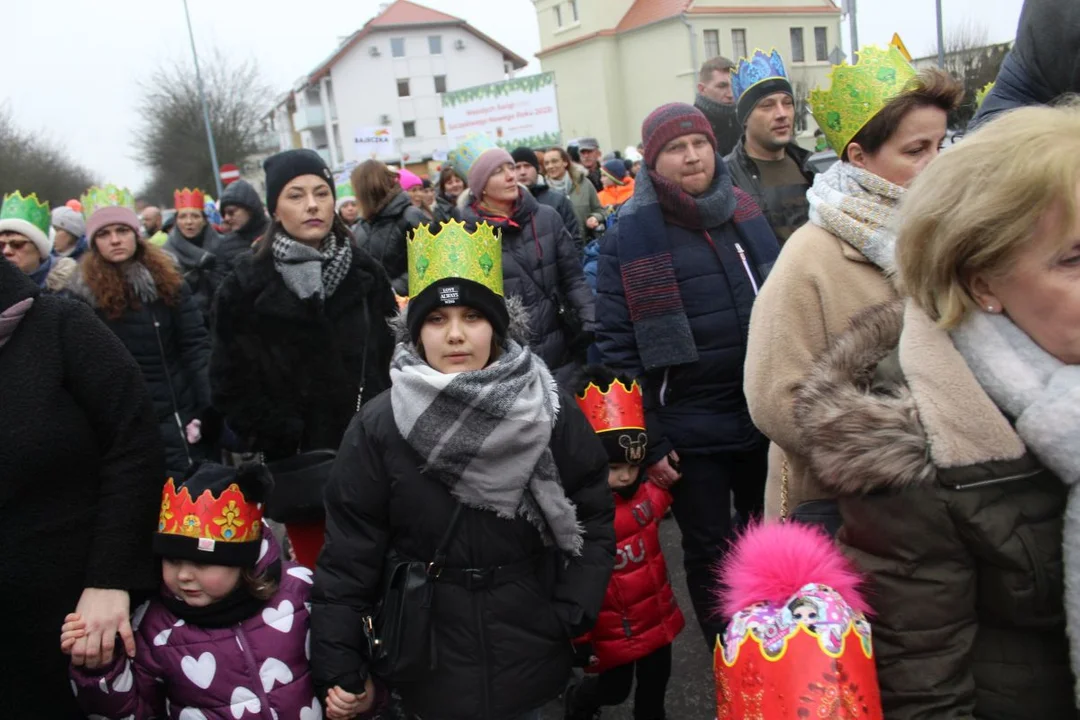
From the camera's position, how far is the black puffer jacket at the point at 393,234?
237 inches

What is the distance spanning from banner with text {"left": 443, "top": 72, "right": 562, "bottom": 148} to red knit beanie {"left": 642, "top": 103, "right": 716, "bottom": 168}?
19.0m

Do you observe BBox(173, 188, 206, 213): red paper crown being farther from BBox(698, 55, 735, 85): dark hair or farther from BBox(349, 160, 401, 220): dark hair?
BBox(698, 55, 735, 85): dark hair

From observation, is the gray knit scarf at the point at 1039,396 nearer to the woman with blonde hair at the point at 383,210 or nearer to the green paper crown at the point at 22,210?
the woman with blonde hair at the point at 383,210

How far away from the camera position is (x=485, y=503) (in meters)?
2.38

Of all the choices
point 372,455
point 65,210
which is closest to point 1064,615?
point 372,455

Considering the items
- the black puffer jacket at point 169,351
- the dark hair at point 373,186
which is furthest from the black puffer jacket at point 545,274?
the black puffer jacket at point 169,351

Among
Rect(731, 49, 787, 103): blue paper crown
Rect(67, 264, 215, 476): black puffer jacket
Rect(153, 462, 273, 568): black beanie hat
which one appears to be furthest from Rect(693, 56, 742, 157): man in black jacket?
Rect(153, 462, 273, 568): black beanie hat

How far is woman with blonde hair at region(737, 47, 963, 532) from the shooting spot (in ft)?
7.78

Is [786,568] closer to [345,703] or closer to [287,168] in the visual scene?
[345,703]

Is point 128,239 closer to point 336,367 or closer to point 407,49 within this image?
point 336,367

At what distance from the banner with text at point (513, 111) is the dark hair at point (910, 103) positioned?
20053mm

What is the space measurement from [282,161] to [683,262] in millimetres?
1668

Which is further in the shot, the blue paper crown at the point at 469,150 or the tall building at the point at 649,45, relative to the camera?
the tall building at the point at 649,45

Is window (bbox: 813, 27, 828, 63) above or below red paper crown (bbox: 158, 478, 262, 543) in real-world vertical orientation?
above
